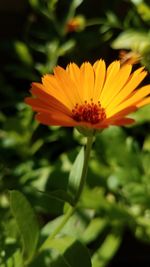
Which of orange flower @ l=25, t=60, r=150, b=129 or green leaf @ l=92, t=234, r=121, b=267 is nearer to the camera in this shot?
orange flower @ l=25, t=60, r=150, b=129

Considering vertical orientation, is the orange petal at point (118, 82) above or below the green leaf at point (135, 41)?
below

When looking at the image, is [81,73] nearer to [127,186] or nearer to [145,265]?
[127,186]

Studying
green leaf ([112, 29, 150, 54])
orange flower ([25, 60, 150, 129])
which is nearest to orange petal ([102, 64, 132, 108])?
orange flower ([25, 60, 150, 129])

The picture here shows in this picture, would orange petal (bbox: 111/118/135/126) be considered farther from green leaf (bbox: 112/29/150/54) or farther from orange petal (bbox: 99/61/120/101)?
green leaf (bbox: 112/29/150/54)

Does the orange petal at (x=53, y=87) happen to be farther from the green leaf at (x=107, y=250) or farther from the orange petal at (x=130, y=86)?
the green leaf at (x=107, y=250)

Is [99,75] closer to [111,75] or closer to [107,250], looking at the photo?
[111,75]

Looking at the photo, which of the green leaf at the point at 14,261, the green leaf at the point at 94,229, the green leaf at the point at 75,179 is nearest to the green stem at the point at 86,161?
the green leaf at the point at 75,179
